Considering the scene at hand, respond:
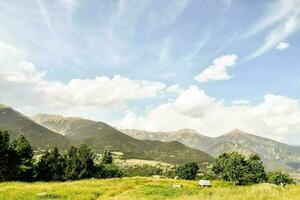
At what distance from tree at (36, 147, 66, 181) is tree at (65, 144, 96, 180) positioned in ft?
6.32

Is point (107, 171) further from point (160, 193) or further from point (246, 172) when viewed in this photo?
point (160, 193)

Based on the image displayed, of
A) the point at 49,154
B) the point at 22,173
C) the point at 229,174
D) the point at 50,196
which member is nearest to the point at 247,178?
the point at 229,174

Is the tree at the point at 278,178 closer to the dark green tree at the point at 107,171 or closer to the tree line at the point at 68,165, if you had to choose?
the tree line at the point at 68,165

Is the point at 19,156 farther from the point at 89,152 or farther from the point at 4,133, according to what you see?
the point at 89,152

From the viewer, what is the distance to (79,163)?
11150 centimetres

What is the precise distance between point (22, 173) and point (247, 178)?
106m

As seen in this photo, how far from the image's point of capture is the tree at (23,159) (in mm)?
85938

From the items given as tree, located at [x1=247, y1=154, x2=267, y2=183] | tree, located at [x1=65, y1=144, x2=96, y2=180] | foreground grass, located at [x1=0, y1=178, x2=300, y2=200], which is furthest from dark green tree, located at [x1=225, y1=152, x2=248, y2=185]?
foreground grass, located at [x1=0, y1=178, x2=300, y2=200]

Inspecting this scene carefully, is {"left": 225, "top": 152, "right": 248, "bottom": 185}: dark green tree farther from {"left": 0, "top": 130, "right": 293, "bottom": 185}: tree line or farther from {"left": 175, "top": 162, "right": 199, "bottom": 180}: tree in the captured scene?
{"left": 175, "top": 162, "right": 199, "bottom": 180}: tree

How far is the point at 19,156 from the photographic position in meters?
87.8

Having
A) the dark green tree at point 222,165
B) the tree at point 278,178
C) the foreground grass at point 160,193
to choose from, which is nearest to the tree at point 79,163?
the foreground grass at point 160,193

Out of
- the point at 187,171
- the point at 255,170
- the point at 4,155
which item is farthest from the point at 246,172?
the point at 4,155

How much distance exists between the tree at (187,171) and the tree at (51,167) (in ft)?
305

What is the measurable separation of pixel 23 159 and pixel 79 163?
26339 millimetres
